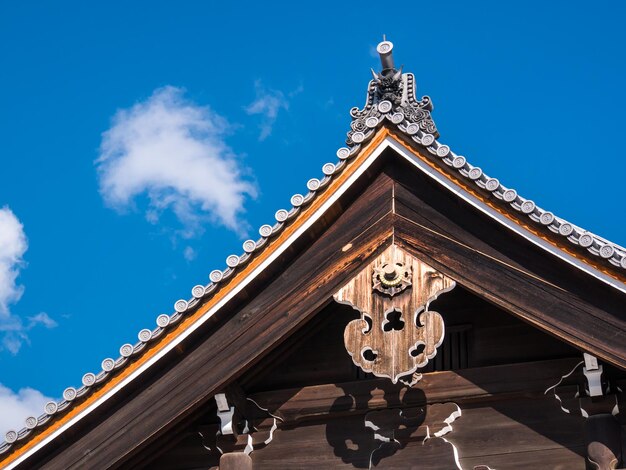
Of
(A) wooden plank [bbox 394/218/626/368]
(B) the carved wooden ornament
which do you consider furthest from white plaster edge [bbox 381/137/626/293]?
(B) the carved wooden ornament

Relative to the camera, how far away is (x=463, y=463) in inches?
451

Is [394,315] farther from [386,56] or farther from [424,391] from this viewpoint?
[386,56]

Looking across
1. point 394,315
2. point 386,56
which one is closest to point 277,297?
point 394,315

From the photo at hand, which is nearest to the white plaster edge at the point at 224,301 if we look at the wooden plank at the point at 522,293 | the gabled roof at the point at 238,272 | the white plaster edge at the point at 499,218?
the gabled roof at the point at 238,272

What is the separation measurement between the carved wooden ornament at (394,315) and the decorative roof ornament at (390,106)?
1.27 meters

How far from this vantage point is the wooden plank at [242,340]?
11852 mm

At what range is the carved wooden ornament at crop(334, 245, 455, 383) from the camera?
11.3 meters

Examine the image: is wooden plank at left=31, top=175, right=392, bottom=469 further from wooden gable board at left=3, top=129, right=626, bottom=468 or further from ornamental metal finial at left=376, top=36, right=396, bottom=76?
ornamental metal finial at left=376, top=36, right=396, bottom=76

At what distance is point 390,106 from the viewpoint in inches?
467

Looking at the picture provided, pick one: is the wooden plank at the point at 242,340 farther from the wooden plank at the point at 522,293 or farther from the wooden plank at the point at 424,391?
the wooden plank at the point at 424,391

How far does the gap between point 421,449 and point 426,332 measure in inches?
49.1

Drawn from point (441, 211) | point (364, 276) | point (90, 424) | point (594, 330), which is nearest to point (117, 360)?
point (90, 424)

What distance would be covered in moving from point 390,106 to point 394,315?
84.3 inches

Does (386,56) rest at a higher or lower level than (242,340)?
higher
